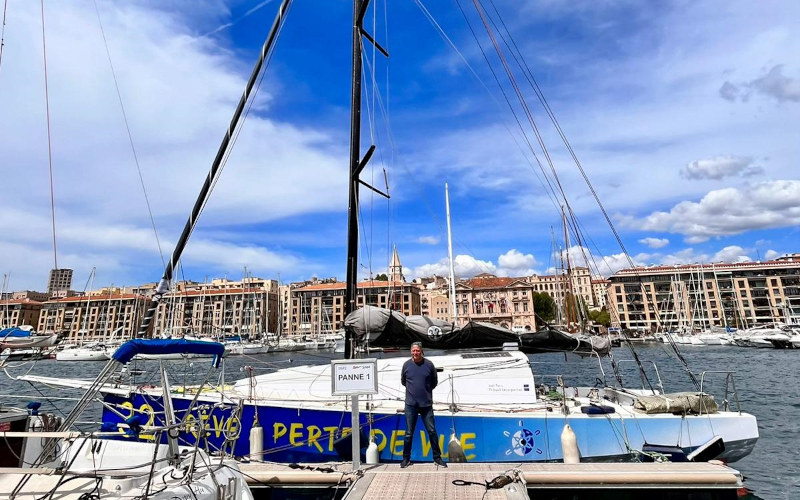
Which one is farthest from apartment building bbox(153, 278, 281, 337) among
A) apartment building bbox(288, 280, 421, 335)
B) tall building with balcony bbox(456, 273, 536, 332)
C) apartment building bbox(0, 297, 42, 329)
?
tall building with balcony bbox(456, 273, 536, 332)

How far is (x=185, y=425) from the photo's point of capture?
186 inches

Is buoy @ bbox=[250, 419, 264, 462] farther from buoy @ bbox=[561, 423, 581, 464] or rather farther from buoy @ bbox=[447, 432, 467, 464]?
buoy @ bbox=[561, 423, 581, 464]

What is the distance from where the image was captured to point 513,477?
5746 millimetres

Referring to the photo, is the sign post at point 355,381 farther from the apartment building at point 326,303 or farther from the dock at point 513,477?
the apartment building at point 326,303

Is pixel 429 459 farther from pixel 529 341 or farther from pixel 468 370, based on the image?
pixel 529 341

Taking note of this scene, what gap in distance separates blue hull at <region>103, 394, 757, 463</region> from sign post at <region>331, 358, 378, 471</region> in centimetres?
201

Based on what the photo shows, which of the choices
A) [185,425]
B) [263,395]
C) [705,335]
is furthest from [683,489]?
[705,335]

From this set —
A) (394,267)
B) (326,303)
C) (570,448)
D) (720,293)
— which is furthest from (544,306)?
(570,448)

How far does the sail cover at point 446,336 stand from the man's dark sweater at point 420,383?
274 cm

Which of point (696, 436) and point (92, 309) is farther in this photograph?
point (92, 309)

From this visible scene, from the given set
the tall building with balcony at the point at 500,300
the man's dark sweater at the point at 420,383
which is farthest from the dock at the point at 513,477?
the tall building with balcony at the point at 500,300

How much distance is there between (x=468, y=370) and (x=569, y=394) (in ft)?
10.1

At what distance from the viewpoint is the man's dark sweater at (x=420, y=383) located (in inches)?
274

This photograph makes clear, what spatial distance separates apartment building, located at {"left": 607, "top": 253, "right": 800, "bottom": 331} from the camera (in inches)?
4186
